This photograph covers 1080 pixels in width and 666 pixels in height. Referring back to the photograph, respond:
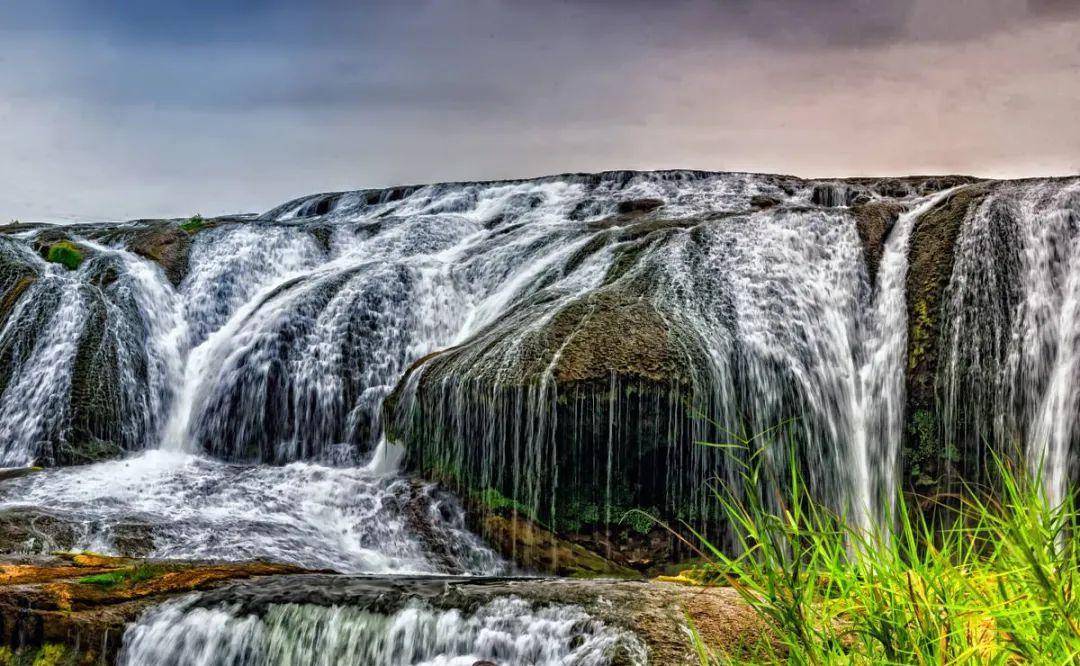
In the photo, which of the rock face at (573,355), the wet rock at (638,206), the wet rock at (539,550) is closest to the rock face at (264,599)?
the rock face at (573,355)

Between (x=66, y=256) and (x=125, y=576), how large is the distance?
12647 mm

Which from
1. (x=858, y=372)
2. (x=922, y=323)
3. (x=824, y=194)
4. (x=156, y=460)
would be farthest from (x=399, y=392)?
(x=824, y=194)

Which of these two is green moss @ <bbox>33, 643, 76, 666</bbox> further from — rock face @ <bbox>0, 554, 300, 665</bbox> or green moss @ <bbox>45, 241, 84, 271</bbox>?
green moss @ <bbox>45, 241, 84, 271</bbox>

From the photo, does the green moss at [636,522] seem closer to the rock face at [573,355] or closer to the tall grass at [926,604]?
the rock face at [573,355]

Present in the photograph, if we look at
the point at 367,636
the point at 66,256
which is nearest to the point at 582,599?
the point at 367,636

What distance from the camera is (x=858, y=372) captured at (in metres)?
11.6

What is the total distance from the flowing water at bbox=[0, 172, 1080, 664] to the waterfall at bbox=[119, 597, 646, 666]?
18 mm

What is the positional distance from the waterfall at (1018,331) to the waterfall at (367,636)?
20.7ft

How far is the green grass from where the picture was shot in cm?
668

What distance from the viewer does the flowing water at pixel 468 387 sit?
893cm

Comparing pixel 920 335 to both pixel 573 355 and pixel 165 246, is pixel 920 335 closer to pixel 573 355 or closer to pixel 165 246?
pixel 573 355

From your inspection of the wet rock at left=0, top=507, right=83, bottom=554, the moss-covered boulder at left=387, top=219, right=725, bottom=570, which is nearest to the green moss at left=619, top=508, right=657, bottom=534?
the moss-covered boulder at left=387, top=219, right=725, bottom=570

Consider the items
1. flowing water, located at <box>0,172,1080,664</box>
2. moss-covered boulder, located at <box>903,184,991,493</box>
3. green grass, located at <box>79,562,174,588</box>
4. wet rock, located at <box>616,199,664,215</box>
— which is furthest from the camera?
wet rock, located at <box>616,199,664,215</box>

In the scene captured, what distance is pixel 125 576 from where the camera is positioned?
681 centimetres
